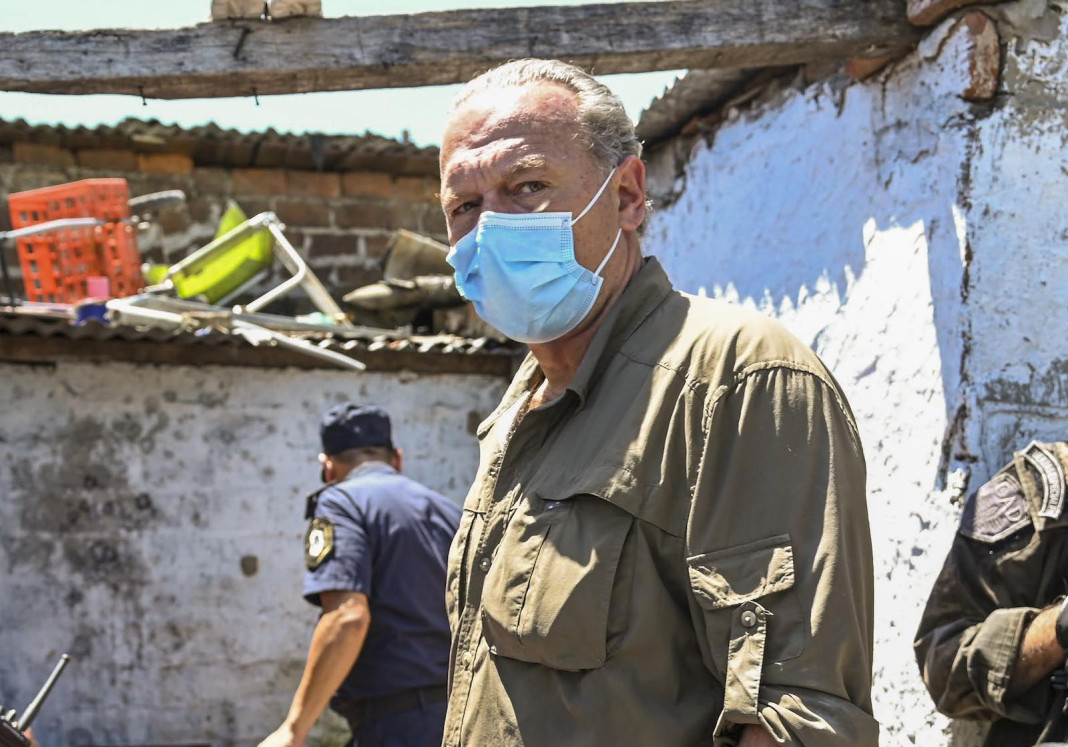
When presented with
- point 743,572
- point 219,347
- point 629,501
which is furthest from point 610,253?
point 219,347

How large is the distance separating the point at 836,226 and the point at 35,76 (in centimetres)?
238

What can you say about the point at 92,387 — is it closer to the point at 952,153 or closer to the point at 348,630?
the point at 348,630

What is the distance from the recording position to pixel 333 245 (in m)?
9.61

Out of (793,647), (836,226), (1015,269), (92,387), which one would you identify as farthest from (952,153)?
(92,387)

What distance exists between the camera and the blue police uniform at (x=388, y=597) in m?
3.88

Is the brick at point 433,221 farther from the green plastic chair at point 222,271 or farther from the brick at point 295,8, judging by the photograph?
the brick at point 295,8

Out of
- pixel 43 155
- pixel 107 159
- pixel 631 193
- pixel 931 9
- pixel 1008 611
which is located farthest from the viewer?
pixel 107 159

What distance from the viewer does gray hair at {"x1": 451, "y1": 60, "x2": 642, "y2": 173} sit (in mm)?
1948

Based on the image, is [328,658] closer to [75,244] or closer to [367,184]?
[75,244]

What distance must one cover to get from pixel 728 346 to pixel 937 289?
1.86m

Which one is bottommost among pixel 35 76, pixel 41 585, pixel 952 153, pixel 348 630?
pixel 41 585

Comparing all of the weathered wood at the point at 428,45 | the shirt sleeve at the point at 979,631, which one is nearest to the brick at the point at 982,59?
the weathered wood at the point at 428,45

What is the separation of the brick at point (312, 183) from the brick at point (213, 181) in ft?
1.49

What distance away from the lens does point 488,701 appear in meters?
1.76
